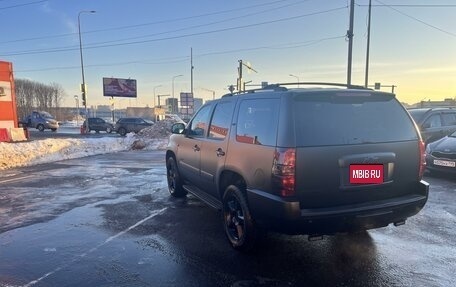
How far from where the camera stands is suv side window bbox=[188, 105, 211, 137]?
587 cm

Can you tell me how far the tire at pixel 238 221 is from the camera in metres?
4.33

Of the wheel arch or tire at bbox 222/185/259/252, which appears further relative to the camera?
the wheel arch

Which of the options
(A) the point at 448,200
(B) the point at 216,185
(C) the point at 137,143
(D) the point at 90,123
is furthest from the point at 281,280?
(D) the point at 90,123

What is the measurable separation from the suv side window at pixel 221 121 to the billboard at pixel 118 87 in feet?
156

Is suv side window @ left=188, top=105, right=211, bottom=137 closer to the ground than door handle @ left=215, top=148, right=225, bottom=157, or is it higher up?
higher up

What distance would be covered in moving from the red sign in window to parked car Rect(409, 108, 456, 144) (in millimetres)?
9631

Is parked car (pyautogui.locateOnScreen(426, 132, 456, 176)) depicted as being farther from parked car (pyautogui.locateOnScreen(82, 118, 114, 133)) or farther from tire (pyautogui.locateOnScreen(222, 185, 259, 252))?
parked car (pyautogui.locateOnScreen(82, 118, 114, 133))

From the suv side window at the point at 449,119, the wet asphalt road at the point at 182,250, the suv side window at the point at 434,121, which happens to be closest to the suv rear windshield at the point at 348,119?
the wet asphalt road at the point at 182,250

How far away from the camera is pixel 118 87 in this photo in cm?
5100

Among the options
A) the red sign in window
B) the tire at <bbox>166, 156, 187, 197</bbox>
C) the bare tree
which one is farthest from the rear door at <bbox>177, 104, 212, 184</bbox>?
the bare tree

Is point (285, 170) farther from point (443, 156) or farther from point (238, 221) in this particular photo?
point (443, 156)

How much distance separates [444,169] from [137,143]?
593 inches

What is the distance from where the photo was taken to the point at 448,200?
277 inches

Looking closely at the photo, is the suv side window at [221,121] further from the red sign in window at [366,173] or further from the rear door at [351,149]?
the red sign in window at [366,173]
